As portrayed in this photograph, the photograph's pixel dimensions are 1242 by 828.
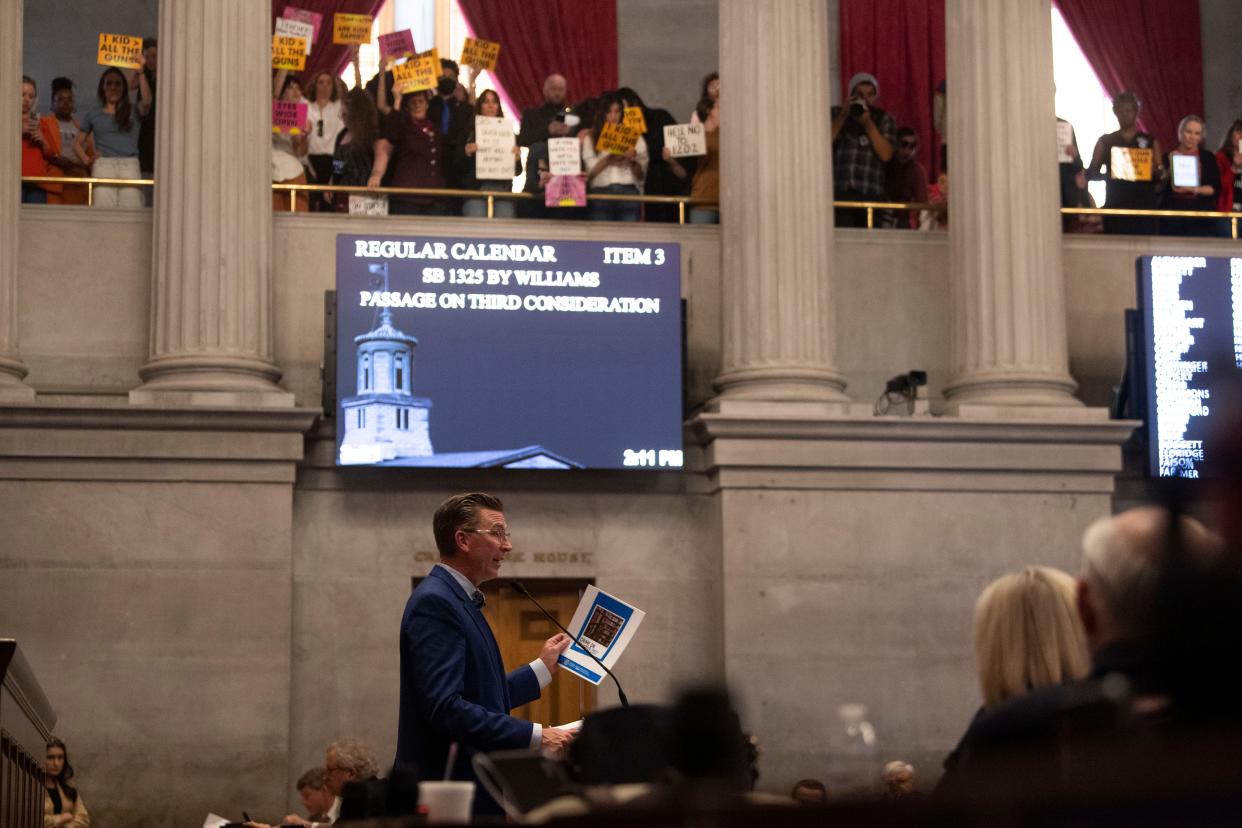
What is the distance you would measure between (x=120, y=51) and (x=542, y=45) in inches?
219

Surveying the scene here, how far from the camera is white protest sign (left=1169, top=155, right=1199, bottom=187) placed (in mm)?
15812

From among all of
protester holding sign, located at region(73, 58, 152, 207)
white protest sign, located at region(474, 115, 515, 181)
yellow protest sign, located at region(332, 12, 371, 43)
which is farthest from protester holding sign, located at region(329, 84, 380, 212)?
protester holding sign, located at region(73, 58, 152, 207)

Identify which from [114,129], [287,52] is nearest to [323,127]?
[287,52]

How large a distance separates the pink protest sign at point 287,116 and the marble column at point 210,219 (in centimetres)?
91

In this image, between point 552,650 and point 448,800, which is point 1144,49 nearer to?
point 552,650

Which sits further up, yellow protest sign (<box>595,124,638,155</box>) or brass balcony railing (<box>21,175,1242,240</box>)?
yellow protest sign (<box>595,124,638,155</box>)

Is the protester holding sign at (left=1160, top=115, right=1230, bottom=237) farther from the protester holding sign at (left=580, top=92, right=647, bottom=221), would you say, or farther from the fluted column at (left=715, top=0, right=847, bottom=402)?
the protester holding sign at (left=580, top=92, right=647, bottom=221)

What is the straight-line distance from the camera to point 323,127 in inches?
591

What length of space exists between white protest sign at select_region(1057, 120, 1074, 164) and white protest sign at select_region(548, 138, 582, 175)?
421 cm

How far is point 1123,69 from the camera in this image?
64.3 ft

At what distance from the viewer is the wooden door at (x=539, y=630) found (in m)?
13.7

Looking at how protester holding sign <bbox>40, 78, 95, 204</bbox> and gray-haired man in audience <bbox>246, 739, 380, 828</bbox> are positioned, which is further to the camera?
protester holding sign <bbox>40, 78, 95, 204</bbox>

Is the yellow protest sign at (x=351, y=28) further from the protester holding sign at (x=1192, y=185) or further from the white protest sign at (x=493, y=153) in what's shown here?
the protester holding sign at (x=1192, y=185)

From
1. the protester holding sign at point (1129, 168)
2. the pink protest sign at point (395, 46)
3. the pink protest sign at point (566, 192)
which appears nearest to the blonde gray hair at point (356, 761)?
the pink protest sign at point (566, 192)
